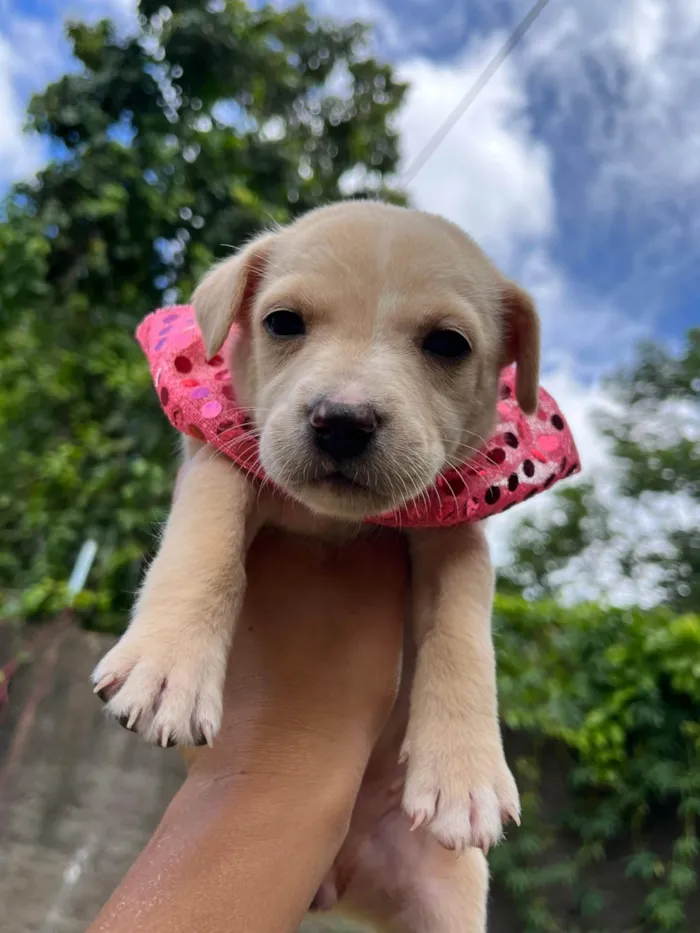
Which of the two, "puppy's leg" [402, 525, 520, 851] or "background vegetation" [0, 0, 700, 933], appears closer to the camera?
"puppy's leg" [402, 525, 520, 851]

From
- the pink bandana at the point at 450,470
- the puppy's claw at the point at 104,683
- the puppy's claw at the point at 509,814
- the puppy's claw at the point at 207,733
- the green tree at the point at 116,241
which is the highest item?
the green tree at the point at 116,241

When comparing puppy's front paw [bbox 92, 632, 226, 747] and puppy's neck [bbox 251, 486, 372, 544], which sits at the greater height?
puppy's neck [bbox 251, 486, 372, 544]

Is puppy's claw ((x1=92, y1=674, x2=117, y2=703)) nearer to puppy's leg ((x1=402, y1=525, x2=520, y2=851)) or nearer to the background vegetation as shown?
puppy's leg ((x1=402, y1=525, x2=520, y2=851))

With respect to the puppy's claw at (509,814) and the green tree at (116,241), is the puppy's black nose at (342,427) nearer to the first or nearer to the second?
the puppy's claw at (509,814)

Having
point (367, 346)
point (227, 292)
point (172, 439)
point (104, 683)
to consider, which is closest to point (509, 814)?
point (104, 683)

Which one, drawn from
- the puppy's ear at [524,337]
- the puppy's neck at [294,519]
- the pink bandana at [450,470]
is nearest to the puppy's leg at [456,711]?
the pink bandana at [450,470]

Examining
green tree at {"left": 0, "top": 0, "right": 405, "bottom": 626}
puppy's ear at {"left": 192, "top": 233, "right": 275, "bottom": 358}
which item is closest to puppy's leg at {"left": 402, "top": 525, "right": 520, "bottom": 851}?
puppy's ear at {"left": 192, "top": 233, "right": 275, "bottom": 358}

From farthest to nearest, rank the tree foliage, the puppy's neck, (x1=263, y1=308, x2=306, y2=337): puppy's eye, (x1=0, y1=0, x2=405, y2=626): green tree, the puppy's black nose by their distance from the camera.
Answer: (x1=0, y1=0, x2=405, y2=626): green tree, the tree foliage, the puppy's neck, (x1=263, y1=308, x2=306, y2=337): puppy's eye, the puppy's black nose

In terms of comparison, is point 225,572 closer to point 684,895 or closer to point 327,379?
point 327,379
